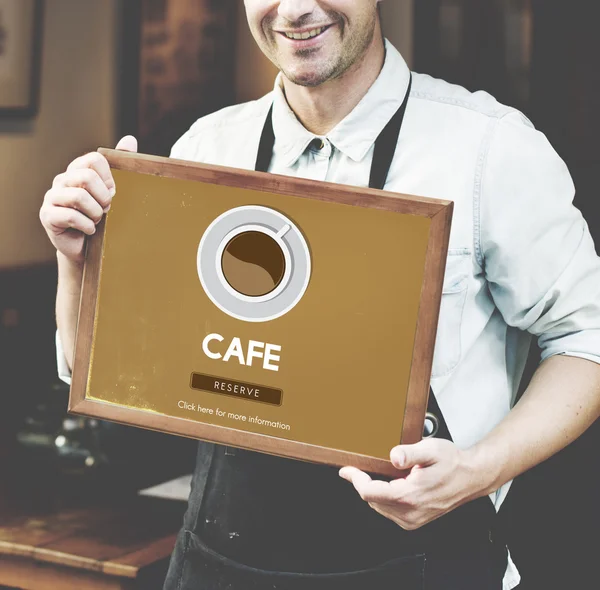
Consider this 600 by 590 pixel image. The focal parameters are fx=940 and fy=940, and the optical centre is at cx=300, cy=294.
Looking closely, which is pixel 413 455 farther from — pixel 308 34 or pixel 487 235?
pixel 308 34

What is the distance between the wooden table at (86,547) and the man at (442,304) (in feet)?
1.42

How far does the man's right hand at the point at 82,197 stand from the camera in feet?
3.83

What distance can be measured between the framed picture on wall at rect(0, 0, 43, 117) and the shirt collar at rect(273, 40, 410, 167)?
1.76 metres

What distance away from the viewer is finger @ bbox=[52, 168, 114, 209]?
116 centimetres

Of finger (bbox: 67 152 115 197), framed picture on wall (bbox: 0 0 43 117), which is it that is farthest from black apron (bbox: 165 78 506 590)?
framed picture on wall (bbox: 0 0 43 117)

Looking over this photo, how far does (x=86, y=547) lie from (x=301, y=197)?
3.31ft

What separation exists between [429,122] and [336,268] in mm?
316

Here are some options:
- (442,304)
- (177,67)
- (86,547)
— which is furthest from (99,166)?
(177,67)

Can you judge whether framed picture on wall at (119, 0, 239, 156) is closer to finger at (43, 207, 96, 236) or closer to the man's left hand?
finger at (43, 207, 96, 236)

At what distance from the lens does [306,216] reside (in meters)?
1.13

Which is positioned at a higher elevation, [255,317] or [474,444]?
[255,317]

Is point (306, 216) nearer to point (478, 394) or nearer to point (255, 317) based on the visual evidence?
point (255, 317)

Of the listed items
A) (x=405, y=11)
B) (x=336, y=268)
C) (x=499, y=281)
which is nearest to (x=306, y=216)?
(x=336, y=268)

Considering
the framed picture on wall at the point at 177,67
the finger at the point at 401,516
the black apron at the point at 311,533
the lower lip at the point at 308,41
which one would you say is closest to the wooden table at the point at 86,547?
the black apron at the point at 311,533
